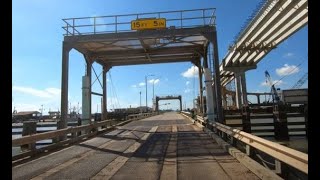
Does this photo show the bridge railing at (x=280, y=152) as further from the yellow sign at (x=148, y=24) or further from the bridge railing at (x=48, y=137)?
the yellow sign at (x=148, y=24)

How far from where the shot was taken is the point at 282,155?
7664 millimetres

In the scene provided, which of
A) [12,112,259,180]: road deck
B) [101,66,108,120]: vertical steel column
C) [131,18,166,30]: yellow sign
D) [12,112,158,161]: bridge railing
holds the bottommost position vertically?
[12,112,259,180]: road deck

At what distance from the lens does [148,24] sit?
2602 centimetres

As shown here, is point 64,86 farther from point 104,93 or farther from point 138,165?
point 138,165

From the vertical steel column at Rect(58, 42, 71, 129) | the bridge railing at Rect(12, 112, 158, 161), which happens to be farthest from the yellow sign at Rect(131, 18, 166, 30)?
the bridge railing at Rect(12, 112, 158, 161)

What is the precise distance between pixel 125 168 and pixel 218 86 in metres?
15.6

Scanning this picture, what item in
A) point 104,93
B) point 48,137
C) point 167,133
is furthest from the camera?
point 104,93

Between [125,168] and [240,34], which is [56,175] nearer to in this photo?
[125,168]

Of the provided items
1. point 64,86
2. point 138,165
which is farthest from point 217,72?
point 138,165

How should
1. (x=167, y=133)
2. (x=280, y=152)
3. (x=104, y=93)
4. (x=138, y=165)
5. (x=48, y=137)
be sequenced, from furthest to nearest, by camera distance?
(x=104, y=93) → (x=167, y=133) → (x=48, y=137) → (x=138, y=165) → (x=280, y=152)

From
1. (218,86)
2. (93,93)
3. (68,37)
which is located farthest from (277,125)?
(68,37)

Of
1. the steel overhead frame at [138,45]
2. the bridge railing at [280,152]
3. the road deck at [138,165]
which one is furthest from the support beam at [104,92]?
the bridge railing at [280,152]

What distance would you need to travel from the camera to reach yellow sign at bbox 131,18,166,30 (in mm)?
25859

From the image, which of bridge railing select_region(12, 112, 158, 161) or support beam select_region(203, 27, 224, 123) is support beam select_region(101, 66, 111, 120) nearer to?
bridge railing select_region(12, 112, 158, 161)
